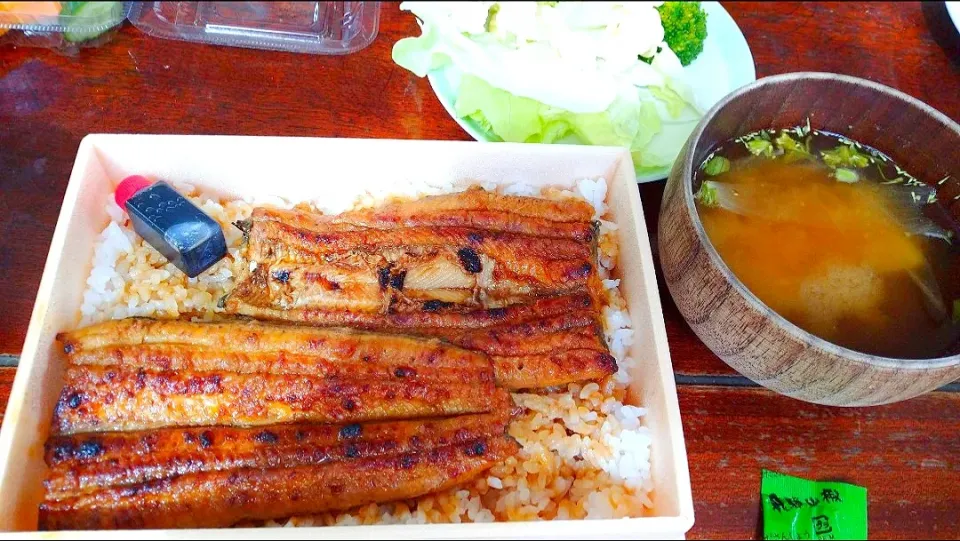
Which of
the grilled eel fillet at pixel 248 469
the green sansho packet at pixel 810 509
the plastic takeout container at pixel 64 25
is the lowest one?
the green sansho packet at pixel 810 509

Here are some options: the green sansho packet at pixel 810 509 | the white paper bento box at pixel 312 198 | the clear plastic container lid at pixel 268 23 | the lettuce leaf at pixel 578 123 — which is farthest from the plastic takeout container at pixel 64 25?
the green sansho packet at pixel 810 509

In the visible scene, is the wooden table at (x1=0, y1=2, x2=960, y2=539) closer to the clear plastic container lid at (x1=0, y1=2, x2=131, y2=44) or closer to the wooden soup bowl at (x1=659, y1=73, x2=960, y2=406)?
the clear plastic container lid at (x1=0, y1=2, x2=131, y2=44)

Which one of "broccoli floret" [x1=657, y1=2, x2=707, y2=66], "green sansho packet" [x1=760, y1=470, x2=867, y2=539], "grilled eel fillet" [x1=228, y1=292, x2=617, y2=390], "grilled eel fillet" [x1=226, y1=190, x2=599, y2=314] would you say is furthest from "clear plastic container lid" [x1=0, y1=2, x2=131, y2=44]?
"green sansho packet" [x1=760, y1=470, x2=867, y2=539]

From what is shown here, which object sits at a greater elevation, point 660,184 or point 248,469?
point 660,184

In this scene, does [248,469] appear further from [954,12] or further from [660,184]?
[954,12]

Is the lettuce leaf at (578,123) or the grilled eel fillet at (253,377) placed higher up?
the lettuce leaf at (578,123)

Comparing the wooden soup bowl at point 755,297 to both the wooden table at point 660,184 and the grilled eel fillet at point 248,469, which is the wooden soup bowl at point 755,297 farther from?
the grilled eel fillet at point 248,469

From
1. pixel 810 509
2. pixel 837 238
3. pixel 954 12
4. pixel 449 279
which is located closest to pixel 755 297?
pixel 837 238
